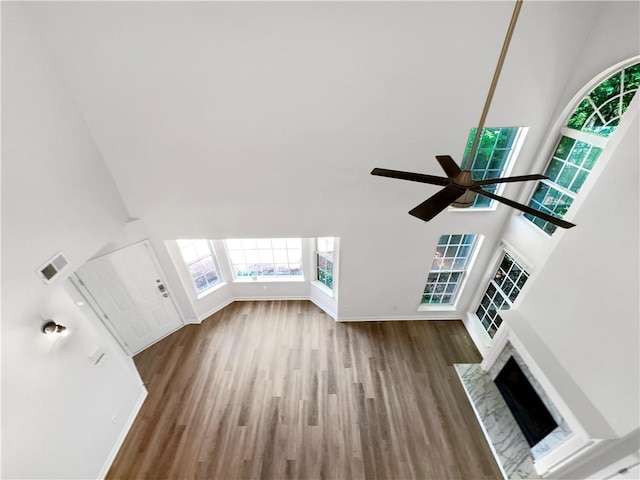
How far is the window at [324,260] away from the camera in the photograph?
5340mm

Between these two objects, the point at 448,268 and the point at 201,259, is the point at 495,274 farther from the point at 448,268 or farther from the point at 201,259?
the point at 201,259

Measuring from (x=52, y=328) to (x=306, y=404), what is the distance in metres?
3.42

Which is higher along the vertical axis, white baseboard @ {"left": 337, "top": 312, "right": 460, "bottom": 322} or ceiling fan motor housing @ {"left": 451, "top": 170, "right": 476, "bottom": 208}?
ceiling fan motor housing @ {"left": 451, "top": 170, "right": 476, "bottom": 208}

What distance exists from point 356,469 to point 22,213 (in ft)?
15.7

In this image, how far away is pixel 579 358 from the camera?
2.86m

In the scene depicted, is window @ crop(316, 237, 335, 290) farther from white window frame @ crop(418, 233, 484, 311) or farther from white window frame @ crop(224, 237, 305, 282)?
white window frame @ crop(418, 233, 484, 311)

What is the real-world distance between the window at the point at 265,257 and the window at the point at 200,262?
394mm

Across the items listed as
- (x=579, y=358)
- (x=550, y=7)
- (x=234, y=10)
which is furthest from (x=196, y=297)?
(x=550, y=7)

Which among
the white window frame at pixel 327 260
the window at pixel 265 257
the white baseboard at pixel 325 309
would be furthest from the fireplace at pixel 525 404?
the window at pixel 265 257

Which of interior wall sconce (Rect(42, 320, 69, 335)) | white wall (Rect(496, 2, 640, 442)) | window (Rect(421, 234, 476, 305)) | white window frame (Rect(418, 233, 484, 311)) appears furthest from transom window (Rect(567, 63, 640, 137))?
interior wall sconce (Rect(42, 320, 69, 335))

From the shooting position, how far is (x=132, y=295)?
4.64 m

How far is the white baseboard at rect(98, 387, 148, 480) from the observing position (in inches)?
140

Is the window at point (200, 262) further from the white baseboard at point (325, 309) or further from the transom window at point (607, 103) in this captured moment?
the transom window at point (607, 103)

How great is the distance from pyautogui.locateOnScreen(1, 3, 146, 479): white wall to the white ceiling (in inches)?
13.3
